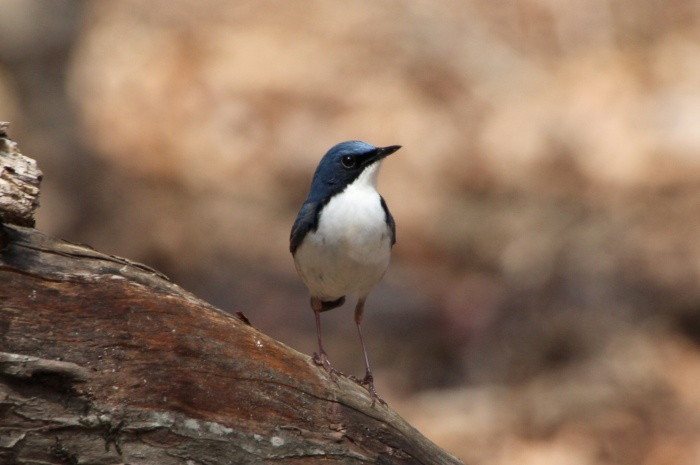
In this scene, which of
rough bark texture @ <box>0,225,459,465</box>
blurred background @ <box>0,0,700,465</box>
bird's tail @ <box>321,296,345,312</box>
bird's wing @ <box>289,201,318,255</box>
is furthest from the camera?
blurred background @ <box>0,0,700,465</box>

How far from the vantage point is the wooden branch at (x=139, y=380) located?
3.68 meters

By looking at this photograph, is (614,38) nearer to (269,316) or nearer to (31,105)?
(269,316)

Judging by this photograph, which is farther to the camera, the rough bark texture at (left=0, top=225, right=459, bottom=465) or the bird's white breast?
the bird's white breast

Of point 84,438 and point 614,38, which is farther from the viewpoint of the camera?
point 614,38

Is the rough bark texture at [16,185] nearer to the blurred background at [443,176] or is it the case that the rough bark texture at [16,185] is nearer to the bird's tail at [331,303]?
A: the bird's tail at [331,303]

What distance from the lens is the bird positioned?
533 centimetres

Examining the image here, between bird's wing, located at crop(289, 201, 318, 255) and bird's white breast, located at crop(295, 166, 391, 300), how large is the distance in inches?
1.5

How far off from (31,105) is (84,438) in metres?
8.13

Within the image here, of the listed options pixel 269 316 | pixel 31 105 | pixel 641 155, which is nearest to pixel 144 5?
pixel 31 105

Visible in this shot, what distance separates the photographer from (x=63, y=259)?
3.89 metres

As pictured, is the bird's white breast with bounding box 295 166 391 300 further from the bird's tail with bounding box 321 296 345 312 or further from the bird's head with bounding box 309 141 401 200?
the bird's tail with bounding box 321 296 345 312

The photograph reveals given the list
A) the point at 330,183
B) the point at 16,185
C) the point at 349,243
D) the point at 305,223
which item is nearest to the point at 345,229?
the point at 349,243

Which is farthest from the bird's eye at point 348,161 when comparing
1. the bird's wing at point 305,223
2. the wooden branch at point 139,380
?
the wooden branch at point 139,380

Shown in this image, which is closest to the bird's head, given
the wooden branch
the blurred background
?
the wooden branch
